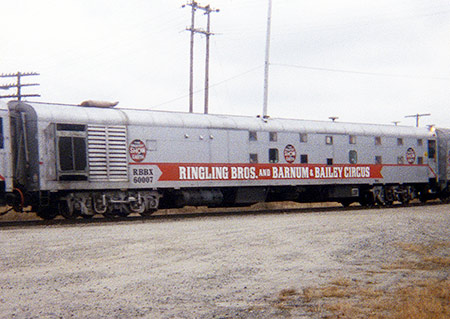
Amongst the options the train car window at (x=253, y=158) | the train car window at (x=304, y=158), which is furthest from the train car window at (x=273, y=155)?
the train car window at (x=304, y=158)

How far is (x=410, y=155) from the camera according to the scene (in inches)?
1065

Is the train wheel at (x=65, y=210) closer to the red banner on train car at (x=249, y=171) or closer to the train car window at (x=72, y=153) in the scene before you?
the train car window at (x=72, y=153)

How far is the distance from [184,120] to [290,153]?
5085mm

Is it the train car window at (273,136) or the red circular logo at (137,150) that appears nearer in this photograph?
the red circular logo at (137,150)

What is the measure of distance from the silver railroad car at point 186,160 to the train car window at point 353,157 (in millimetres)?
47

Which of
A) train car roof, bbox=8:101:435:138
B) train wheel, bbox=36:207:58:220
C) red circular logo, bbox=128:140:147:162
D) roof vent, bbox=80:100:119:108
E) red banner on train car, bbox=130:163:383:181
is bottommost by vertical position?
train wheel, bbox=36:207:58:220

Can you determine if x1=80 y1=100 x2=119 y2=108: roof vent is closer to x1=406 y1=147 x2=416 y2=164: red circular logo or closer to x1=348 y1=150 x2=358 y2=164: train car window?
x1=348 y1=150 x2=358 y2=164: train car window

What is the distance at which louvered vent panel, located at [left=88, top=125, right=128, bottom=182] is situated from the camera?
1784 cm

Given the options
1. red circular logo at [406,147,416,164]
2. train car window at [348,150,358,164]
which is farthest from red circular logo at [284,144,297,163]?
red circular logo at [406,147,416,164]

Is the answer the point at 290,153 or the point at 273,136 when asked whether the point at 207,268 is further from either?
the point at 290,153

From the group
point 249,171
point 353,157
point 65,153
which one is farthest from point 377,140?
point 65,153

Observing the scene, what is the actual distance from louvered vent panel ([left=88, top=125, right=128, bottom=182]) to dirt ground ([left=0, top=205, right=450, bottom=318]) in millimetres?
4469

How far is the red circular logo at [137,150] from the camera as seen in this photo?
1883 centimetres

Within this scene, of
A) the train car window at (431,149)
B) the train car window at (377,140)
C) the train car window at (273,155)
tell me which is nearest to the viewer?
the train car window at (273,155)
